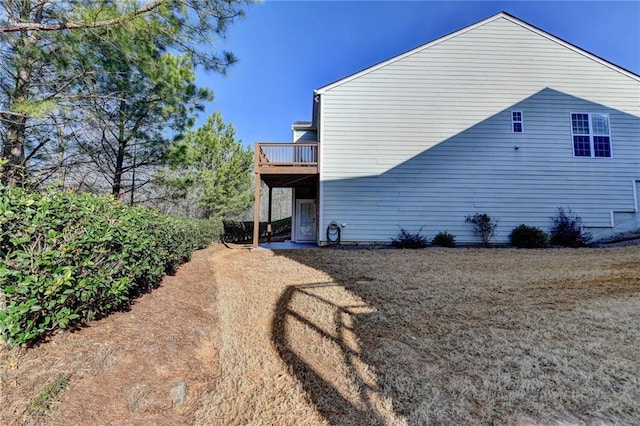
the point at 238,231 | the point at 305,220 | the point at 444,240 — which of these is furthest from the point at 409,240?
the point at 238,231

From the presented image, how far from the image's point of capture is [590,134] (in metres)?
10.6

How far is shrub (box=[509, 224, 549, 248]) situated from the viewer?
32.1ft

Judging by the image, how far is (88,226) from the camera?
118 inches

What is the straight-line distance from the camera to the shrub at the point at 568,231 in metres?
9.91

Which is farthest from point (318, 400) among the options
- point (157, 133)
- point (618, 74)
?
point (618, 74)

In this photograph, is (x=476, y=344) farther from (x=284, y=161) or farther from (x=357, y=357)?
(x=284, y=161)

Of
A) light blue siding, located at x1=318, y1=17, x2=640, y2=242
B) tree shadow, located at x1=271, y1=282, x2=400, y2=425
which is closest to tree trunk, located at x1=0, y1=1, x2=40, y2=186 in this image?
tree shadow, located at x1=271, y1=282, x2=400, y2=425

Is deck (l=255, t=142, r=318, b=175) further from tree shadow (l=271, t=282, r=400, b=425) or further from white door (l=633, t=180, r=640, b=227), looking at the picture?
white door (l=633, t=180, r=640, b=227)

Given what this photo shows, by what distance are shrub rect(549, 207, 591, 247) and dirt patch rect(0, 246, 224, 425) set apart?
36.7 ft

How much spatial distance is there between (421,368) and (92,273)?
335 cm

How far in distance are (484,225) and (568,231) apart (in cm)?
264

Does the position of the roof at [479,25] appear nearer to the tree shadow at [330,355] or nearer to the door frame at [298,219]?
the door frame at [298,219]

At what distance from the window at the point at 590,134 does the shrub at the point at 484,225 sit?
150 inches

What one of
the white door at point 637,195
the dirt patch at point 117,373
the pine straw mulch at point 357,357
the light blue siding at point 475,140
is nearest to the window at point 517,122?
the light blue siding at point 475,140
